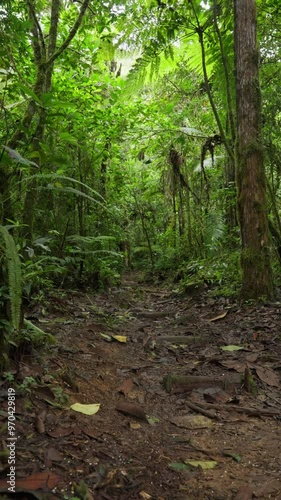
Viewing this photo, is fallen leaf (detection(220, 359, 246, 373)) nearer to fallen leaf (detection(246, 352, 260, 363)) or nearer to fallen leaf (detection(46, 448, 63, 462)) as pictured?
fallen leaf (detection(246, 352, 260, 363))

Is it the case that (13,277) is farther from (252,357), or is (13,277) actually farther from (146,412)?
(252,357)

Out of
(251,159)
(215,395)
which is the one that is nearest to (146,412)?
(215,395)

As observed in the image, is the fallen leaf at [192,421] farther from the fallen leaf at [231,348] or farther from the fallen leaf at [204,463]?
the fallen leaf at [231,348]

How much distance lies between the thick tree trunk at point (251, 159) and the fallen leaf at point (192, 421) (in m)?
2.77

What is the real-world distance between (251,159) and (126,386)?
11.6ft

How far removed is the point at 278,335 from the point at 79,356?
6.78 ft

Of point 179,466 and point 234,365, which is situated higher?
point 179,466

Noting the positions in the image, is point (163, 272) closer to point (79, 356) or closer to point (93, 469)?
point (79, 356)

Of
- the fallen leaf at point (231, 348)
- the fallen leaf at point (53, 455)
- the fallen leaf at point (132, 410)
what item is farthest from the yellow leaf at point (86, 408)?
the fallen leaf at point (231, 348)

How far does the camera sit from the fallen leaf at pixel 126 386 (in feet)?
8.64

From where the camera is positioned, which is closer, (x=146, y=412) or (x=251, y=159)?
(x=146, y=412)

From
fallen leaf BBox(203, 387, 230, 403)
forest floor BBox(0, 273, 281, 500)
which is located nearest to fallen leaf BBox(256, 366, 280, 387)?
forest floor BBox(0, 273, 281, 500)

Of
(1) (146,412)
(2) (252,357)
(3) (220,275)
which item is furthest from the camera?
(3) (220,275)

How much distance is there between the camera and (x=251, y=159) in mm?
5098
